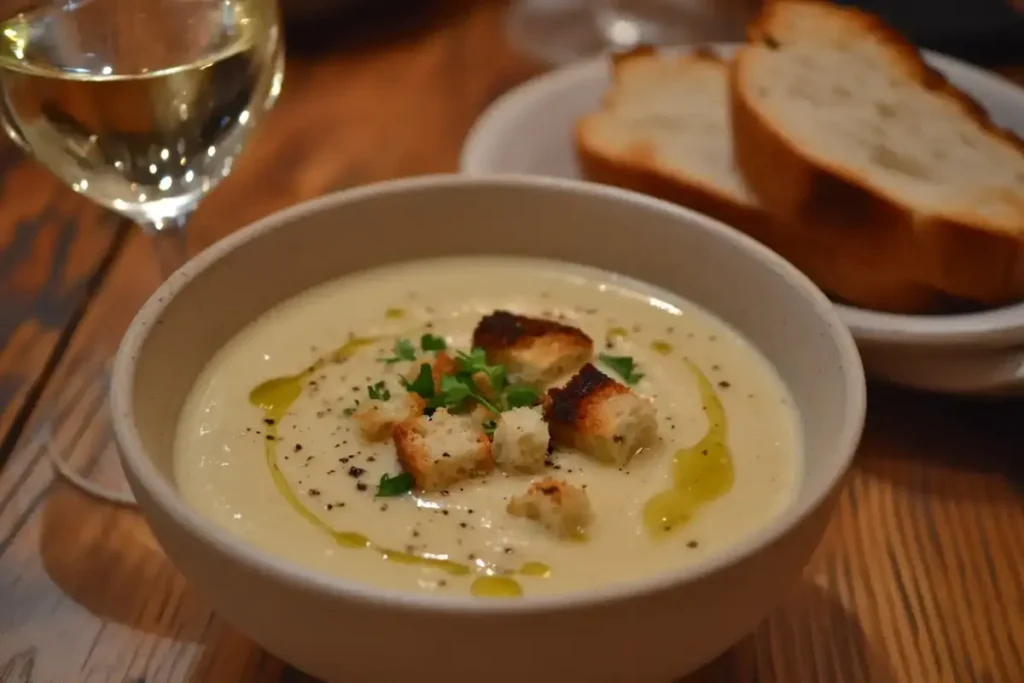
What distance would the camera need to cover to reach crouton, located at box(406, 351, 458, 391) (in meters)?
0.92

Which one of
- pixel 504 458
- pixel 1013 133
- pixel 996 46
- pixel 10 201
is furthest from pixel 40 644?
pixel 996 46

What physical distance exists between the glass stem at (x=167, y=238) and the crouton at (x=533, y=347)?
1.55 ft

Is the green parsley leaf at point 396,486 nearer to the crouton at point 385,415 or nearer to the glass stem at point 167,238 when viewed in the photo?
the crouton at point 385,415

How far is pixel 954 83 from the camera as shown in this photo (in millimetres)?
1646

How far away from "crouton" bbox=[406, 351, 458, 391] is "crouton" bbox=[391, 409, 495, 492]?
8cm

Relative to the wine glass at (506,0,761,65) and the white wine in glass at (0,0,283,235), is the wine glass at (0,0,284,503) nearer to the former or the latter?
the white wine in glass at (0,0,283,235)

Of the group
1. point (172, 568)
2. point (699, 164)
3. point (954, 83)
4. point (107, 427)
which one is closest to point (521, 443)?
point (172, 568)

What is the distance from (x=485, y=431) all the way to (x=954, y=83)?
1.19 metres

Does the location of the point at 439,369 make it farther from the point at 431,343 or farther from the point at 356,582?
the point at 356,582

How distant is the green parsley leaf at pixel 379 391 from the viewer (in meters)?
0.92

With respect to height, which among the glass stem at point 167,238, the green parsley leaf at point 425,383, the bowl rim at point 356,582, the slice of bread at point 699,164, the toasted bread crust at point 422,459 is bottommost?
the slice of bread at point 699,164

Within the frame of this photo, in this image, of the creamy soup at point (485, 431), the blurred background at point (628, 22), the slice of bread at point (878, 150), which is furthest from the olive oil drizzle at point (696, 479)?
the blurred background at point (628, 22)

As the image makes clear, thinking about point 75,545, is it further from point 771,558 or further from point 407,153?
point 407,153

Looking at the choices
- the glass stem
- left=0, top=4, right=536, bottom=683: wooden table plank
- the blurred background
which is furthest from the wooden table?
the blurred background
